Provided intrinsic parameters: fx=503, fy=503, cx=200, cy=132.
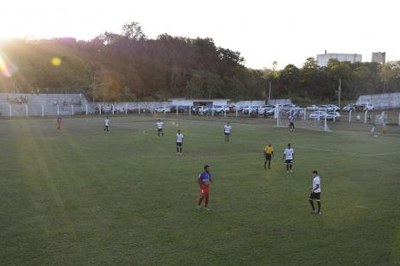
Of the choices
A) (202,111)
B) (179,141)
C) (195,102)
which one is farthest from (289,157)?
(195,102)

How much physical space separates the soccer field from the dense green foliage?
258 feet

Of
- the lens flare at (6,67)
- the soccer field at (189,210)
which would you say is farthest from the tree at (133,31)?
the soccer field at (189,210)

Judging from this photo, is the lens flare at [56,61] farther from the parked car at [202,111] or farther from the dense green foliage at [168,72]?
the parked car at [202,111]

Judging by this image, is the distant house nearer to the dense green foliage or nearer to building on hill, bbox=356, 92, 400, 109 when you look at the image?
the dense green foliage

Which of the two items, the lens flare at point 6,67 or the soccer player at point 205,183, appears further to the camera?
the lens flare at point 6,67

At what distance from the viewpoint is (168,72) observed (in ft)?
418

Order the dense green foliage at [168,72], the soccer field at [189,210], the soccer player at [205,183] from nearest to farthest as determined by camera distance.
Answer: the soccer field at [189,210] → the soccer player at [205,183] → the dense green foliage at [168,72]

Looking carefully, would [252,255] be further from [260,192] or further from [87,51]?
[87,51]

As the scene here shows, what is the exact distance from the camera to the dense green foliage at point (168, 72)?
109m

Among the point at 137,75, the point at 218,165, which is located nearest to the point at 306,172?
the point at 218,165

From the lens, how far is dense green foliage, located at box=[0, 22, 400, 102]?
109m

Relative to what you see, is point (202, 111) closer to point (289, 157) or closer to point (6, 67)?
point (6, 67)

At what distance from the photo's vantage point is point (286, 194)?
2067cm

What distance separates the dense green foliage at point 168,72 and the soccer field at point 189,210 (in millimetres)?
78593
